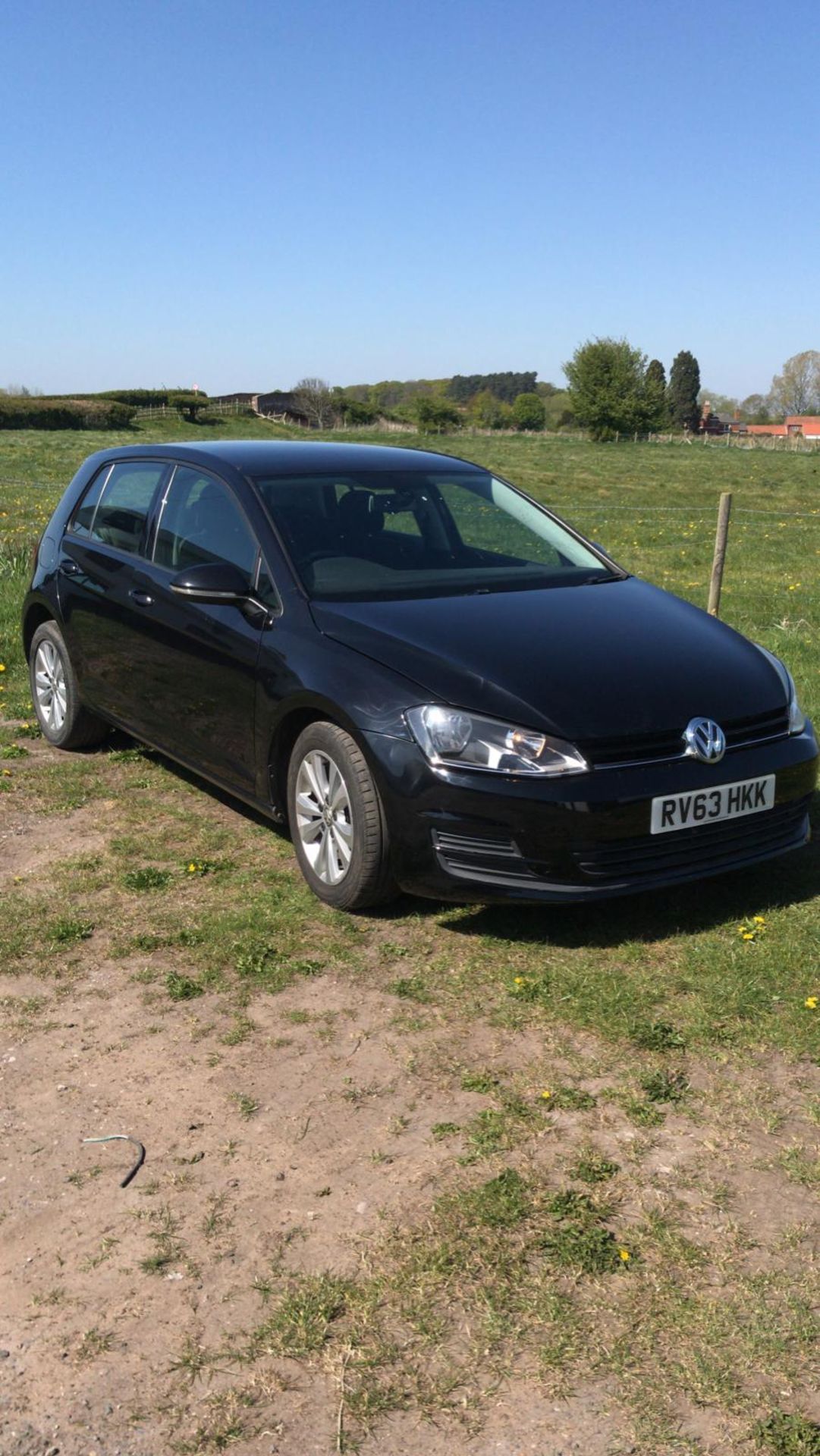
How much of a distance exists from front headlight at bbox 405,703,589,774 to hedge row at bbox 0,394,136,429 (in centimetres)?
6013

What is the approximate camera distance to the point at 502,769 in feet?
14.7

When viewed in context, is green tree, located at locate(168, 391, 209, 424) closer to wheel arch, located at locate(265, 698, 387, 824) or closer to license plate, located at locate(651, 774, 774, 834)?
wheel arch, located at locate(265, 698, 387, 824)

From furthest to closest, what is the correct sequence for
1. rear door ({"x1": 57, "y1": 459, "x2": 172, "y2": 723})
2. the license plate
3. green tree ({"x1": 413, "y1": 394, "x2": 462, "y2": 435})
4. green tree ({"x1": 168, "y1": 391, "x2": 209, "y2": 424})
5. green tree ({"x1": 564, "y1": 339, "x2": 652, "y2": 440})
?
green tree ({"x1": 413, "y1": 394, "x2": 462, "y2": 435}), green tree ({"x1": 564, "y1": 339, "x2": 652, "y2": 440}), green tree ({"x1": 168, "y1": 391, "x2": 209, "y2": 424}), rear door ({"x1": 57, "y1": 459, "x2": 172, "y2": 723}), the license plate

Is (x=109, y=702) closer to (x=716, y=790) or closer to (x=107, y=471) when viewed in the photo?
(x=107, y=471)

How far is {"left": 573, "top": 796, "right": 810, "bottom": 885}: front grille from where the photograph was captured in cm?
452

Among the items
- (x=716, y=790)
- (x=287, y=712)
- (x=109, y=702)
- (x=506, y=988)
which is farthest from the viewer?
(x=109, y=702)

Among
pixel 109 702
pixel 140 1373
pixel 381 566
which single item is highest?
pixel 381 566

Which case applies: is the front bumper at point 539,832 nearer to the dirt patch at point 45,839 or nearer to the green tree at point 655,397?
the dirt patch at point 45,839

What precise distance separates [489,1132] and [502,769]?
1336mm

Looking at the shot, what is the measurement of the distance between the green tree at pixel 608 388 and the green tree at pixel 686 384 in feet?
133

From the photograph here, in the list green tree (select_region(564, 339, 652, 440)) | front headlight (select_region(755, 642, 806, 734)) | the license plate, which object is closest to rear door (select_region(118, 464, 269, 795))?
the license plate

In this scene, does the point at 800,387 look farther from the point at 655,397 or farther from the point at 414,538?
the point at 414,538

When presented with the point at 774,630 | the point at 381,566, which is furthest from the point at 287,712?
the point at 774,630

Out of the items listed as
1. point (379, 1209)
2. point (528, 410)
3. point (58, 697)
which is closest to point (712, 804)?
point (379, 1209)
